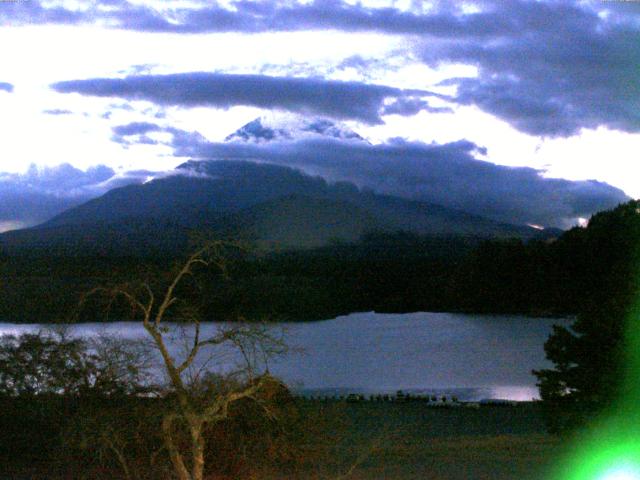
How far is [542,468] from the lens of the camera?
11531 millimetres

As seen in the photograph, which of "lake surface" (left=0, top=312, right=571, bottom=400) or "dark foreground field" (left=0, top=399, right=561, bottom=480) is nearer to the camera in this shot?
"dark foreground field" (left=0, top=399, right=561, bottom=480)

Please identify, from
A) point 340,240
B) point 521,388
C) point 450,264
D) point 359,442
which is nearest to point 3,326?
point 359,442

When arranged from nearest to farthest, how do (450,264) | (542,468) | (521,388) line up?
(542,468) → (521,388) → (450,264)

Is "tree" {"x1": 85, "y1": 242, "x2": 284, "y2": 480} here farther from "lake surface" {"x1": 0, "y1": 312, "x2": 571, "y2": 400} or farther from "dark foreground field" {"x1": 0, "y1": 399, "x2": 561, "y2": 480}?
"lake surface" {"x1": 0, "y1": 312, "x2": 571, "y2": 400}

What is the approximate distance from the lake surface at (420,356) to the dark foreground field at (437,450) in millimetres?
4575

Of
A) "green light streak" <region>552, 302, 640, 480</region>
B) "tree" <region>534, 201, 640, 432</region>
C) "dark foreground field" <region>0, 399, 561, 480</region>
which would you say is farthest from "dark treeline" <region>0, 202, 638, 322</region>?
"green light streak" <region>552, 302, 640, 480</region>

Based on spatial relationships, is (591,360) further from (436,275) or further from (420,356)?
(436,275)

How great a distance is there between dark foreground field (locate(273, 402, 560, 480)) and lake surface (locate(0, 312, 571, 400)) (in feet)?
15.0

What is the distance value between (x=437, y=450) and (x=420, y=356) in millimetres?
26877

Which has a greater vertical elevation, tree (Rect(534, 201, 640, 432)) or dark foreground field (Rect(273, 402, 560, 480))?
tree (Rect(534, 201, 640, 432))

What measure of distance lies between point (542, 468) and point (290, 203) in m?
81.0

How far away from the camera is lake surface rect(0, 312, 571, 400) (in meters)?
30.7

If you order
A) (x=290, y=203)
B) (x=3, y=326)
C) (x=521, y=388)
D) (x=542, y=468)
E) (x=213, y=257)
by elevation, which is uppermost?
(x=290, y=203)

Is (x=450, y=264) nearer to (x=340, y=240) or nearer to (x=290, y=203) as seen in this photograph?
(x=340, y=240)
